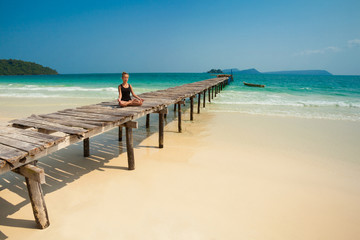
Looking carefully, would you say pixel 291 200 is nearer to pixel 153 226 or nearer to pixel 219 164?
pixel 219 164

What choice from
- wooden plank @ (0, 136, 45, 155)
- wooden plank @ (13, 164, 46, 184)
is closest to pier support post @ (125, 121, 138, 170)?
wooden plank @ (0, 136, 45, 155)

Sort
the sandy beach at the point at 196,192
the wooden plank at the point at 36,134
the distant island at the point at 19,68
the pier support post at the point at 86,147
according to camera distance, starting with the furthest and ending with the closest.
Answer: the distant island at the point at 19,68 < the pier support post at the point at 86,147 < the sandy beach at the point at 196,192 < the wooden plank at the point at 36,134

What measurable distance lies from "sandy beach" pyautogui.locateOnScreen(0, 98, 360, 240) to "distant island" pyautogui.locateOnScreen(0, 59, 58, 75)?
477 feet

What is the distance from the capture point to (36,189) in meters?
2.77

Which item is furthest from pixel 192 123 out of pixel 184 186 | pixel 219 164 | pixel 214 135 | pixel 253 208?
pixel 253 208

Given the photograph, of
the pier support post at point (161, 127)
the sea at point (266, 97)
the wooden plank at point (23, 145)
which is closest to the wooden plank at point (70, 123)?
the wooden plank at point (23, 145)

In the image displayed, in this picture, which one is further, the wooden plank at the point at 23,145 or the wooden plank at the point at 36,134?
the wooden plank at the point at 36,134

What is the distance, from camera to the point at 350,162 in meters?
5.55


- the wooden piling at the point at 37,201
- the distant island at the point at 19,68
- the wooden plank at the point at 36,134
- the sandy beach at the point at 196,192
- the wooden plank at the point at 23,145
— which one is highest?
the distant island at the point at 19,68

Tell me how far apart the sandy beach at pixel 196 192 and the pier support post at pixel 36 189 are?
0.16m

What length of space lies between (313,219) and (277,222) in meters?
0.63

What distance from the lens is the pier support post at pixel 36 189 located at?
2.51 m

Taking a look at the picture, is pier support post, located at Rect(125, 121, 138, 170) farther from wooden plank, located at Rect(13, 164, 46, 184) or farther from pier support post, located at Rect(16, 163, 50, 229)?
wooden plank, located at Rect(13, 164, 46, 184)

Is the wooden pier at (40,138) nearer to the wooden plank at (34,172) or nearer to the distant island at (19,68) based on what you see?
the wooden plank at (34,172)
